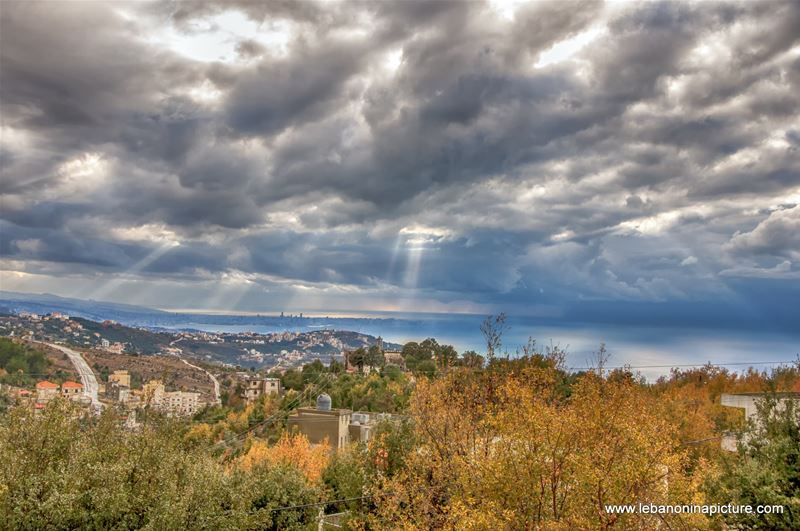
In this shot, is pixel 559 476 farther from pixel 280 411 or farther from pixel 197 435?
pixel 280 411

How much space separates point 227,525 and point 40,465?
5473 millimetres

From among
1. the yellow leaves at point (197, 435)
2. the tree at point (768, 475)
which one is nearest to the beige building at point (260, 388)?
the yellow leaves at point (197, 435)

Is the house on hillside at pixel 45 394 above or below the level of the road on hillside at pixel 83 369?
above

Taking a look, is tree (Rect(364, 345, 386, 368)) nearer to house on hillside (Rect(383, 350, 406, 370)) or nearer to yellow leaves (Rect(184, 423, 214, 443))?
house on hillside (Rect(383, 350, 406, 370))

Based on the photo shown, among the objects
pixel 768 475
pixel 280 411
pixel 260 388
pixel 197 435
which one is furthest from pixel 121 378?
pixel 768 475

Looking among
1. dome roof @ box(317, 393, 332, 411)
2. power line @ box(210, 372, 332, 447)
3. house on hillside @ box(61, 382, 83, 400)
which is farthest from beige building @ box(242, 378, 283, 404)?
house on hillside @ box(61, 382, 83, 400)

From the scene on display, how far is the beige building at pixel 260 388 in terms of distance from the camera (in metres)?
88.8

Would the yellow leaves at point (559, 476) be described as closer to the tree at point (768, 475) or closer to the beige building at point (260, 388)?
the tree at point (768, 475)

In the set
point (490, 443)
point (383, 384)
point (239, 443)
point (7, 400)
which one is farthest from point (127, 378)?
point (490, 443)

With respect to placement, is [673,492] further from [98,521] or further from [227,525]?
[98,521]

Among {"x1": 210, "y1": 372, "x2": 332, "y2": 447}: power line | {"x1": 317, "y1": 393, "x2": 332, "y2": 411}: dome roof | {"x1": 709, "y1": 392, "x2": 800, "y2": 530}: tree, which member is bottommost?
{"x1": 210, "y1": 372, "x2": 332, "y2": 447}: power line

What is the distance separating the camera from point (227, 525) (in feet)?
53.0

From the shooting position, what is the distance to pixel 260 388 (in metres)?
95.2

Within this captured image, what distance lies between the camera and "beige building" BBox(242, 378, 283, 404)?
291 ft
